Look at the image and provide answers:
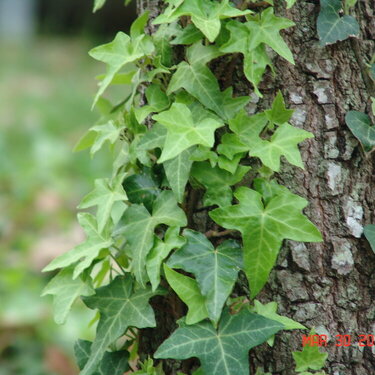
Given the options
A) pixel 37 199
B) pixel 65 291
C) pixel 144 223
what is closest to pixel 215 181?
pixel 144 223

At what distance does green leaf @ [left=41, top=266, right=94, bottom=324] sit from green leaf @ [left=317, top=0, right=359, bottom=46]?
0.69 m

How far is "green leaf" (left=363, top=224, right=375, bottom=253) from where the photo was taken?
3.92 ft

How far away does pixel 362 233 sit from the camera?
1.21 m

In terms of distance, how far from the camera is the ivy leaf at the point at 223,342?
1074mm

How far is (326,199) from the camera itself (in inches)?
47.4

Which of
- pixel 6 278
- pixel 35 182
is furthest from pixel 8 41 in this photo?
pixel 6 278

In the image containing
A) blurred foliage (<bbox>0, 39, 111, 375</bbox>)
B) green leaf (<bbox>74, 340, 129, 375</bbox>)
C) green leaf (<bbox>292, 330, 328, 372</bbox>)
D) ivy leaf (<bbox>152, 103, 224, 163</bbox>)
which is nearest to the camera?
ivy leaf (<bbox>152, 103, 224, 163</bbox>)

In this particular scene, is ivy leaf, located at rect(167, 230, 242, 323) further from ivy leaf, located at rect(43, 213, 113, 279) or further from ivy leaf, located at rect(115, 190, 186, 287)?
Result: ivy leaf, located at rect(43, 213, 113, 279)

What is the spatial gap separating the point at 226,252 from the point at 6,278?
1.72m

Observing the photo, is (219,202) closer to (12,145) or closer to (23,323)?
(23,323)

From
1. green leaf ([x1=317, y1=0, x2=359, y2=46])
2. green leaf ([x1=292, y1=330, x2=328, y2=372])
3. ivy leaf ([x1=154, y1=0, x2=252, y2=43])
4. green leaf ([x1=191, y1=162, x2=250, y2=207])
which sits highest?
ivy leaf ([x1=154, y1=0, x2=252, y2=43])

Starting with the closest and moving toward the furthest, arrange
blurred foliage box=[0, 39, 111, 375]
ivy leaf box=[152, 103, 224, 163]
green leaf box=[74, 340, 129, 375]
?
ivy leaf box=[152, 103, 224, 163] < green leaf box=[74, 340, 129, 375] < blurred foliage box=[0, 39, 111, 375]

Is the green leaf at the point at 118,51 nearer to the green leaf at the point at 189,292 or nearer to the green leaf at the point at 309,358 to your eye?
the green leaf at the point at 189,292
